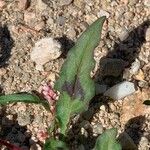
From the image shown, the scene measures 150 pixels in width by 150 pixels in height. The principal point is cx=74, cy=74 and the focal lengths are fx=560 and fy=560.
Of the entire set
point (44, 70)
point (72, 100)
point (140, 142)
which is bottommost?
point (140, 142)

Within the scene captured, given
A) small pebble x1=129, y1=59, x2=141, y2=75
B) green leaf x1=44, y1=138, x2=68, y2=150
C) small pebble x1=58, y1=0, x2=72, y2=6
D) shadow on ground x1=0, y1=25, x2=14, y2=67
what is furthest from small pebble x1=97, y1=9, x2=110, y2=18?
green leaf x1=44, y1=138, x2=68, y2=150

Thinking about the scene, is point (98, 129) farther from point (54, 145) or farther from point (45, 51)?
point (45, 51)

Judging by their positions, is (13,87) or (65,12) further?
(65,12)

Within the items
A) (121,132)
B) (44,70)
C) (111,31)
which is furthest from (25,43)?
(121,132)

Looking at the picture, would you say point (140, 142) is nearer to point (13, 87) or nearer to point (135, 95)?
point (135, 95)

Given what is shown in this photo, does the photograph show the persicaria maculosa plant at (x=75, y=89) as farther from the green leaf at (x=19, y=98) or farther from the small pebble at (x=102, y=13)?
the small pebble at (x=102, y=13)

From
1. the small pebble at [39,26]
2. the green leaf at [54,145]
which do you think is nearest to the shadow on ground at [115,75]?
the green leaf at [54,145]

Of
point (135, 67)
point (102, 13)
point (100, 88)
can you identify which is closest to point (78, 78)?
point (100, 88)
